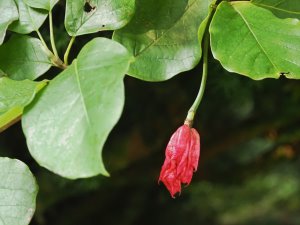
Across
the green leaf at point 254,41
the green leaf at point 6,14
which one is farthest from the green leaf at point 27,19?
the green leaf at point 254,41

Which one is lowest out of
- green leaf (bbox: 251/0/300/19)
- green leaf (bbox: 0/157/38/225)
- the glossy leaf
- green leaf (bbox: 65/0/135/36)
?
green leaf (bbox: 0/157/38/225)

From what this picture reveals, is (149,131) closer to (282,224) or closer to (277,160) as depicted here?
(277,160)

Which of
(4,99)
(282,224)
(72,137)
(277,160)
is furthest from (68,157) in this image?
(282,224)

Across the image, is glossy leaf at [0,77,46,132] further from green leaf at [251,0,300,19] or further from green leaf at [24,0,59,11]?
green leaf at [251,0,300,19]

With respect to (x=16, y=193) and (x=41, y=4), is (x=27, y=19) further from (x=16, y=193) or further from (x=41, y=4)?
(x=16, y=193)

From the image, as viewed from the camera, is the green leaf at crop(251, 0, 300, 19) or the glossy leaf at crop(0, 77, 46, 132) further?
the green leaf at crop(251, 0, 300, 19)

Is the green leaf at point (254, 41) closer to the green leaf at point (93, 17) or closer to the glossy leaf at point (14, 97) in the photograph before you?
the green leaf at point (93, 17)

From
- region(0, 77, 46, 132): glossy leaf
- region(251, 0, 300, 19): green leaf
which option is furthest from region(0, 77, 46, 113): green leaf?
region(251, 0, 300, 19): green leaf
